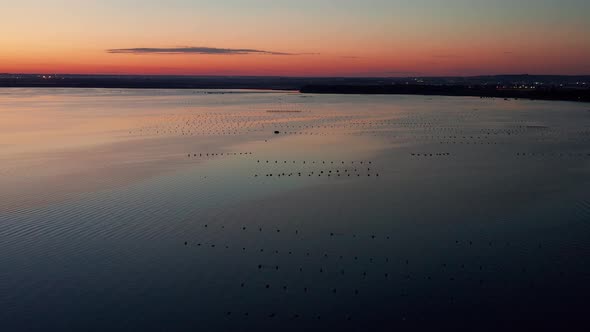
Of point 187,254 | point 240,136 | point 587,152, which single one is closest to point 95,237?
point 187,254

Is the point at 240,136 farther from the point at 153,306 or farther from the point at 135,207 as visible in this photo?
the point at 153,306

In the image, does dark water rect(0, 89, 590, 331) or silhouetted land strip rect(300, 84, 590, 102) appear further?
silhouetted land strip rect(300, 84, 590, 102)

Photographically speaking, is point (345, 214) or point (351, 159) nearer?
point (345, 214)

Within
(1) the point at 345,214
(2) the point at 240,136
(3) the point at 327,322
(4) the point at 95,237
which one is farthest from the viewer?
(2) the point at 240,136

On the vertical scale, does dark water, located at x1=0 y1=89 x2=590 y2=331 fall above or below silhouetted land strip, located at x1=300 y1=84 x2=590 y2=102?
below

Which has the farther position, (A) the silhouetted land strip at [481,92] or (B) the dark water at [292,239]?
(A) the silhouetted land strip at [481,92]

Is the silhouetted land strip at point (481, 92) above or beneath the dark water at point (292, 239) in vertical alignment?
above

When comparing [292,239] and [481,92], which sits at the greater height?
[481,92]

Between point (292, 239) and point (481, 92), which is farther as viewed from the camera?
point (481, 92)
